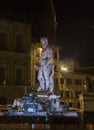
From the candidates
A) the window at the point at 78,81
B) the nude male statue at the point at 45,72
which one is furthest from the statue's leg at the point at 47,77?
the window at the point at 78,81

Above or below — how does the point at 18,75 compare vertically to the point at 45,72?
above

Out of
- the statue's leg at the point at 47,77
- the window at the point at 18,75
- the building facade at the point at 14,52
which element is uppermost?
the building facade at the point at 14,52

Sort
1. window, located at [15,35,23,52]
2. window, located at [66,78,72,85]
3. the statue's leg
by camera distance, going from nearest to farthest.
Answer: the statue's leg, window, located at [15,35,23,52], window, located at [66,78,72,85]

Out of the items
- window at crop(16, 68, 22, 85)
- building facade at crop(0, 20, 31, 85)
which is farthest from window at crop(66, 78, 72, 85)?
window at crop(16, 68, 22, 85)

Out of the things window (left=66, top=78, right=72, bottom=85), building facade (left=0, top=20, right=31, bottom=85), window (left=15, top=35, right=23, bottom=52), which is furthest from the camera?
window (left=66, top=78, right=72, bottom=85)

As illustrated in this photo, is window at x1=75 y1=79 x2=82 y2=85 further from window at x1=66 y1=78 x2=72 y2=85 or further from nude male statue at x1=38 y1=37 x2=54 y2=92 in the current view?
nude male statue at x1=38 y1=37 x2=54 y2=92

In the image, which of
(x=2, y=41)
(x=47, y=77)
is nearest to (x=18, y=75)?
(x=2, y=41)

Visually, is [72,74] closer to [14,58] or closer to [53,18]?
[53,18]

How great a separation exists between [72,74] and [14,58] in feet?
51.4

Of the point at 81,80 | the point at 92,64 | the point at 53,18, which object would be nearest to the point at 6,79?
the point at 53,18

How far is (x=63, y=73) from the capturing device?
6359 centimetres

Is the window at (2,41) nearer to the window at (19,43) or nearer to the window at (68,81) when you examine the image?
the window at (19,43)

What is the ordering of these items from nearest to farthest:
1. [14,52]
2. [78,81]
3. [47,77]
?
[47,77], [14,52], [78,81]

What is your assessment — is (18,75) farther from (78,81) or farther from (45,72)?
(45,72)
